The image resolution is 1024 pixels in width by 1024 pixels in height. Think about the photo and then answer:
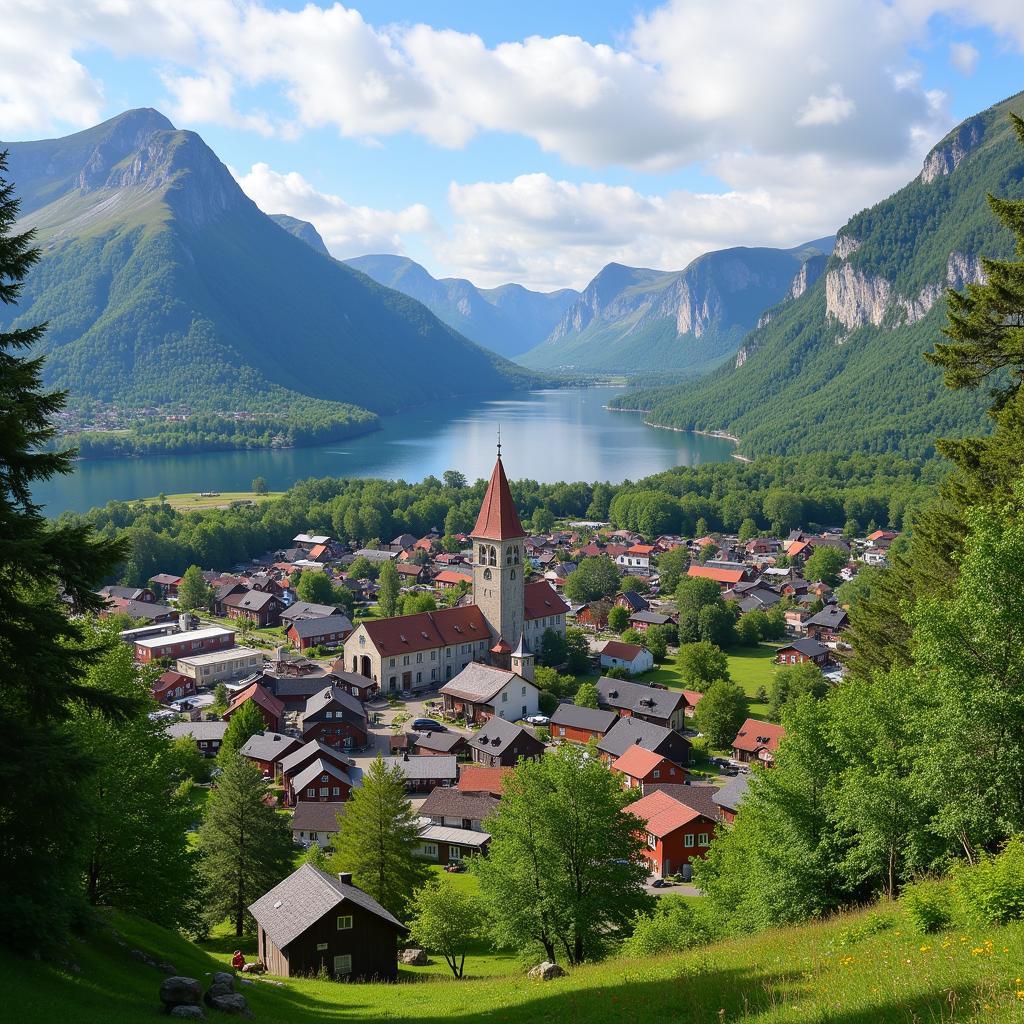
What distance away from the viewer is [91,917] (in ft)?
40.8

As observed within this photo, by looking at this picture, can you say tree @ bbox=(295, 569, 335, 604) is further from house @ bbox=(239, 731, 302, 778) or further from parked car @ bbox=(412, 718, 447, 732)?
house @ bbox=(239, 731, 302, 778)

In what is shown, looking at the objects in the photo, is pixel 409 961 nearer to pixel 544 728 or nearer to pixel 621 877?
pixel 621 877

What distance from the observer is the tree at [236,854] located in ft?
84.9

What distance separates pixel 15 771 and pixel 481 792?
100 ft

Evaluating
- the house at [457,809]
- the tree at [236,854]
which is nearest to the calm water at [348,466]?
the house at [457,809]

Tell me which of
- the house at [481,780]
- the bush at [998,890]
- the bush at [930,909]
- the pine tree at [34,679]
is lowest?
the house at [481,780]

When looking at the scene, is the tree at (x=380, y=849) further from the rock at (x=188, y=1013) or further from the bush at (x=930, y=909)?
the bush at (x=930, y=909)

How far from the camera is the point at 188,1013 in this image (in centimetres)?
1166

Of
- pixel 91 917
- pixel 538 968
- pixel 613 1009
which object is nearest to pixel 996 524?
pixel 613 1009

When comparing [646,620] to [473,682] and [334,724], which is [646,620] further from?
[334,724]

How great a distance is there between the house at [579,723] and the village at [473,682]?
4.3 inches

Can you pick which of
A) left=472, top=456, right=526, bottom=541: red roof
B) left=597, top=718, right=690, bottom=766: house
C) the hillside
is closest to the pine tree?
the hillside

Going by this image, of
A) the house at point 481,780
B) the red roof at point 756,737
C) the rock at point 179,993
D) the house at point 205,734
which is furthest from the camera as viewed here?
the house at point 205,734

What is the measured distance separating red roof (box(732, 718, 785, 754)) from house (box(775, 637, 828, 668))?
18.7m
